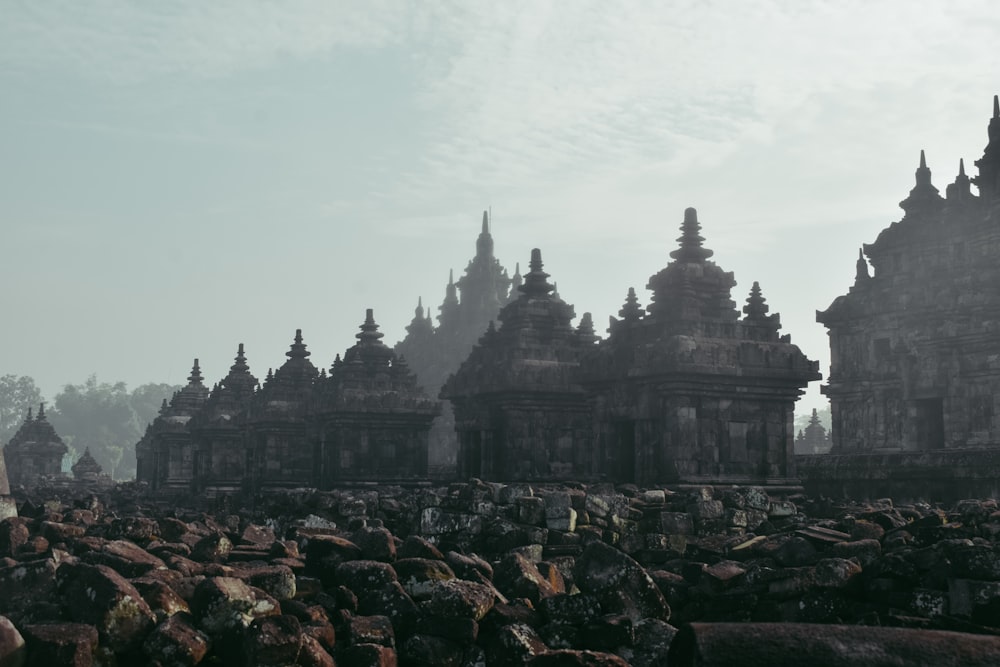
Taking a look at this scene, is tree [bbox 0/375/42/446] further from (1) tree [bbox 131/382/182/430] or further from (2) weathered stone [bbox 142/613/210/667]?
(2) weathered stone [bbox 142/613/210/667]

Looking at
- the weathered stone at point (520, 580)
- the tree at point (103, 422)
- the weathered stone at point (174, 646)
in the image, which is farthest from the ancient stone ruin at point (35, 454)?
the tree at point (103, 422)

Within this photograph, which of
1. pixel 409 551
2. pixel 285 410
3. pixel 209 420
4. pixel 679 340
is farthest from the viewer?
pixel 209 420

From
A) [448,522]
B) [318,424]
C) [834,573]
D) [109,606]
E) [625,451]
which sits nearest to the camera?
[109,606]

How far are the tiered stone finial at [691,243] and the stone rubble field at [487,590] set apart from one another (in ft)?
20.9

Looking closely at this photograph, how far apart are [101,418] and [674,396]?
124 meters

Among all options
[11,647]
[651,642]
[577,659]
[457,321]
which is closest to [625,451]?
[651,642]

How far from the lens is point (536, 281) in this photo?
877 inches

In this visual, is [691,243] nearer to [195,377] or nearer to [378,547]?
[378,547]

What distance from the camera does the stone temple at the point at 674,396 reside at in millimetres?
15750

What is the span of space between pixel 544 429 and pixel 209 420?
17.3 metres

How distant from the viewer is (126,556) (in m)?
9.42

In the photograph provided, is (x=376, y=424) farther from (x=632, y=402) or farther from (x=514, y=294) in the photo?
(x=514, y=294)

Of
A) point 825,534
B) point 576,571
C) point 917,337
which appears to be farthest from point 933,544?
point 917,337

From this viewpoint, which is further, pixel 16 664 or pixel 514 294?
pixel 514 294
